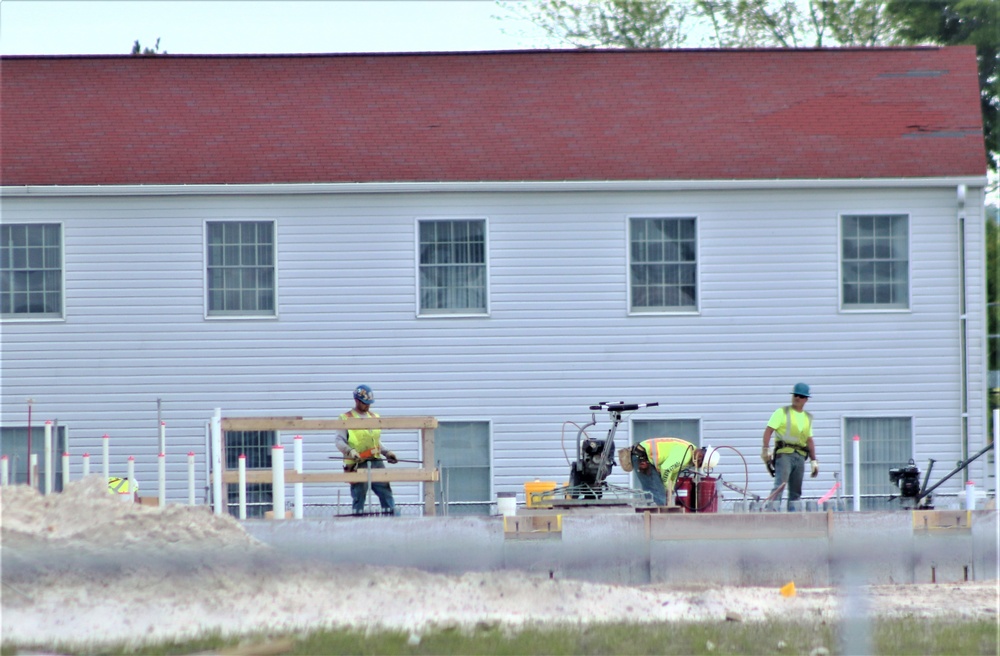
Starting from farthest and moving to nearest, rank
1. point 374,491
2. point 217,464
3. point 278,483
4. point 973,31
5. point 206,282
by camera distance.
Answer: point 973,31
point 206,282
point 374,491
point 217,464
point 278,483

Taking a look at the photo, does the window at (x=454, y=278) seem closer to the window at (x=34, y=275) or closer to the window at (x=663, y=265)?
the window at (x=663, y=265)

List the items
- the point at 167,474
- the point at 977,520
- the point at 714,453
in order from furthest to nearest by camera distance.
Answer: the point at 167,474 → the point at 714,453 → the point at 977,520

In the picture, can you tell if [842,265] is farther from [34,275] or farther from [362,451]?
A: [34,275]

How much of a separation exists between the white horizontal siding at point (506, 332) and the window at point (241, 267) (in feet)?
0.62

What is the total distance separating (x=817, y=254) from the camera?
20.0 m

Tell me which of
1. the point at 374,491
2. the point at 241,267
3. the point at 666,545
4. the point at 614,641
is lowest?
the point at 614,641

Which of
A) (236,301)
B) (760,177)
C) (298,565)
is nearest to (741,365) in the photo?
(760,177)

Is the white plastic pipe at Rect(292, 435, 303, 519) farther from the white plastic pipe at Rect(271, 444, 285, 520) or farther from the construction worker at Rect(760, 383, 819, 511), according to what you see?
the construction worker at Rect(760, 383, 819, 511)

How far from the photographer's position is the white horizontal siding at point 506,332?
64.6ft

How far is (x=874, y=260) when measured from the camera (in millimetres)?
20109

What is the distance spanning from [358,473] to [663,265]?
7.54m

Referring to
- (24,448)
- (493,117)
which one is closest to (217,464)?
(24,448)

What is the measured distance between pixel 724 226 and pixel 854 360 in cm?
282

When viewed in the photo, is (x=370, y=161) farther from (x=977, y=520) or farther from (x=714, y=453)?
(x=977, y=520)
